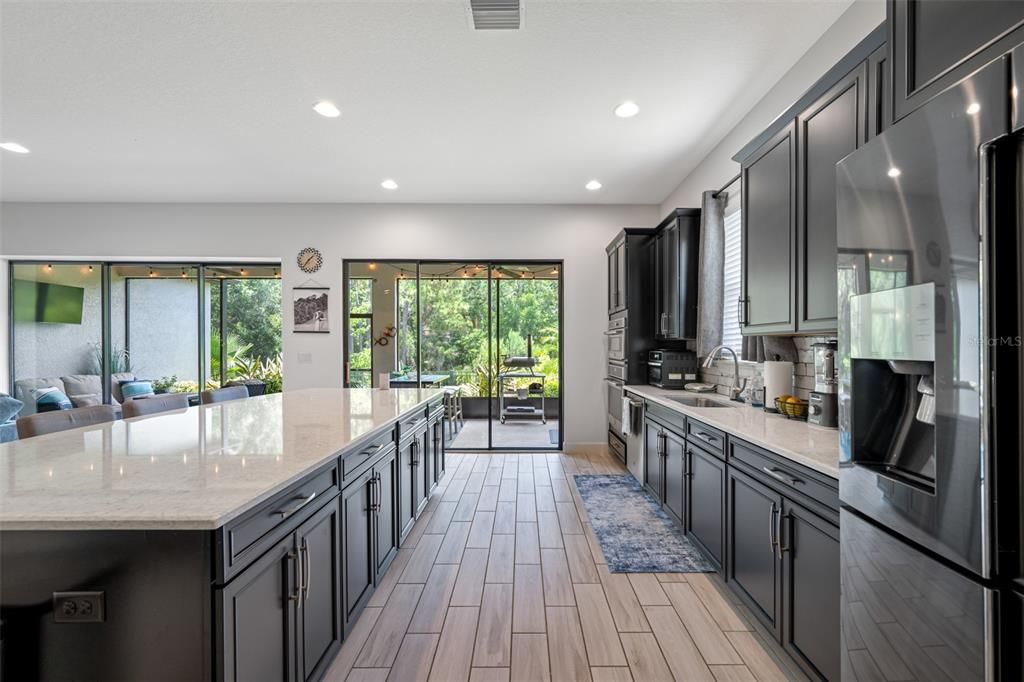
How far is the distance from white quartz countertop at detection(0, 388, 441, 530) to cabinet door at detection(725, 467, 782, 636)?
1742 mm

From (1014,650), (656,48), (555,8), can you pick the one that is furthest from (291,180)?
(1014,650)

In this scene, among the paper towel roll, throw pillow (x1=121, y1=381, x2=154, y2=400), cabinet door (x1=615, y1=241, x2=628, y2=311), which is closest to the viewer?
the paper towel roll

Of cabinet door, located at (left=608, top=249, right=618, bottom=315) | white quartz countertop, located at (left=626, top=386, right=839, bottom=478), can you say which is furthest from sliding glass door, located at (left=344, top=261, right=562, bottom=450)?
white quartz countertop, located at (left=626, top=386, right=839, bottom=478)

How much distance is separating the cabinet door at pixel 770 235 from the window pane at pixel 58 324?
291 inches

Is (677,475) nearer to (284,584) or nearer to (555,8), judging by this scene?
(284,584)

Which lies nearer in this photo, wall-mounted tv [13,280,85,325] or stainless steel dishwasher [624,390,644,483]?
stainless steel dishwasher [624,390,644,483]

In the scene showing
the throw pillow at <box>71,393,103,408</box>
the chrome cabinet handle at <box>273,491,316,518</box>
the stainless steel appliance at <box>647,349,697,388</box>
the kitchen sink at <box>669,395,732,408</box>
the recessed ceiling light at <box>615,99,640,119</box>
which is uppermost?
the recessed ceiling light at <box>615,99,640,119</box>

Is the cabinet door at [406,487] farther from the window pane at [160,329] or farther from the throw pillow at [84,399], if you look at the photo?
the throw pillow at [84,399]

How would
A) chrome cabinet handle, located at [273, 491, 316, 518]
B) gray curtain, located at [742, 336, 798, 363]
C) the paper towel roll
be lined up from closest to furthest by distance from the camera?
chrome cabinet handle, located at [273, 491, 316, 518] < the paper towel roll < gray curtain, located at [742, 336, 798, 363]

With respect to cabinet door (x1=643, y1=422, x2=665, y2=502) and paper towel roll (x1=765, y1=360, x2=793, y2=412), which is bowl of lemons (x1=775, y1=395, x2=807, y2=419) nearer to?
paper towel roll (x1=765, y1=360, x2=793, y2=412)

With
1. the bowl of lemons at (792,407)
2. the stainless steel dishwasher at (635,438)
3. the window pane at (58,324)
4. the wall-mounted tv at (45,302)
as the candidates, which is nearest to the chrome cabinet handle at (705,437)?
the bowl of lemons at (792,407)

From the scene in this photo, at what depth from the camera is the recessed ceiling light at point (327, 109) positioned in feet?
9.99

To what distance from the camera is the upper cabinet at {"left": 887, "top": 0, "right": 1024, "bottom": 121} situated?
919 mm

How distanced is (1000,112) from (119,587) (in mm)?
2142
